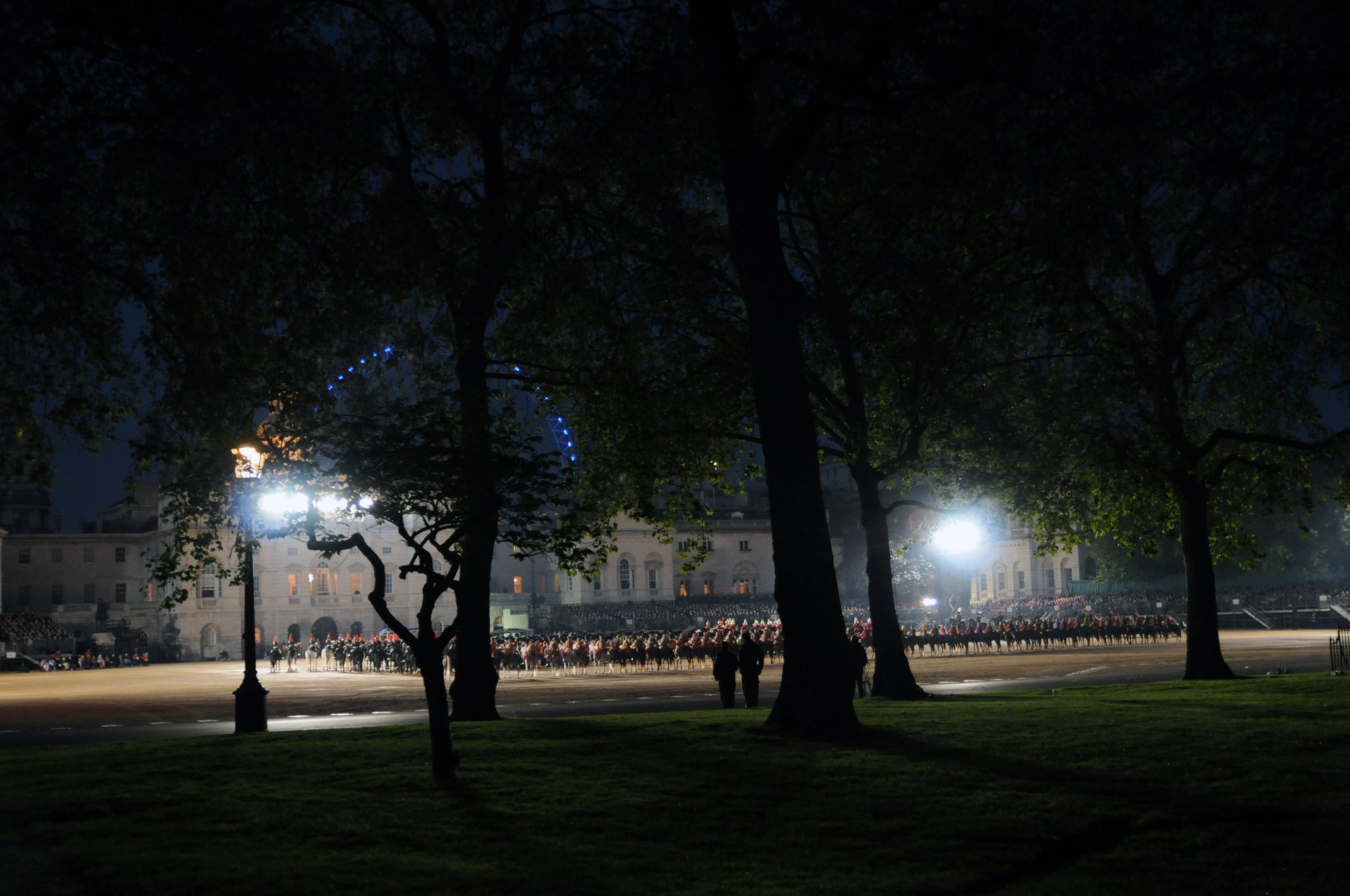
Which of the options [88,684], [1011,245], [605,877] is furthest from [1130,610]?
[605,877]

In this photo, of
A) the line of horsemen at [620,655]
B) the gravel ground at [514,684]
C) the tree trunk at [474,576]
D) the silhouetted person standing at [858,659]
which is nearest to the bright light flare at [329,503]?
the tree trunk at [474,576]

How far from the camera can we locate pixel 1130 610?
311 feet

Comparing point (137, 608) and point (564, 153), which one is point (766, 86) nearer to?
point (564, 153)

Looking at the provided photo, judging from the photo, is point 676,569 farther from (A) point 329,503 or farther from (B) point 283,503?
(B) point 283,503

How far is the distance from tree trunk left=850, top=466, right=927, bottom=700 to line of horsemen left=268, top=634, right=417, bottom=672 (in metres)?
30.5

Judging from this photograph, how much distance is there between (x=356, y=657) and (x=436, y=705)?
54.7m

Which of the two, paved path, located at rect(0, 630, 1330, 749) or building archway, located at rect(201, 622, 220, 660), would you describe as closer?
paved path, located at rect(0, 630, 1330, 749)

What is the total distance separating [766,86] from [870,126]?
2333mm

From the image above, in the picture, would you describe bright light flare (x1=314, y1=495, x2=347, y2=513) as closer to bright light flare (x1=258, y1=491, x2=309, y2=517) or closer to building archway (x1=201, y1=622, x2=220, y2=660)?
bright light flare (x1=258, y1=491, x2=309, y2=517)

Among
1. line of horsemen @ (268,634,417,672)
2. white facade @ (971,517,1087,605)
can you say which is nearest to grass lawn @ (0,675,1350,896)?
line of horsemen @ (268,634,417,672)

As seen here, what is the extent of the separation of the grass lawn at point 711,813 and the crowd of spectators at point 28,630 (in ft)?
288

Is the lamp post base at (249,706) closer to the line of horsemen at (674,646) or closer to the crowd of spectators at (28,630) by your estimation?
the line of horsemen at (674,646)

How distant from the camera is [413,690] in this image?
46.0 meters

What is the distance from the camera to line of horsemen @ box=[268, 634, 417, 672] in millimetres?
61125
